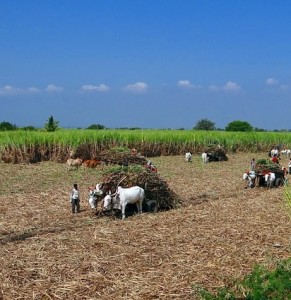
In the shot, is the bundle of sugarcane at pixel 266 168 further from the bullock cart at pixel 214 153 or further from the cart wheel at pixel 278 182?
the bullock cart at pixel 214 153

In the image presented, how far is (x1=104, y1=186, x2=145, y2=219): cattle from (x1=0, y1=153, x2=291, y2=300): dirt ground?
13.9 inches

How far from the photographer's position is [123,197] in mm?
10734

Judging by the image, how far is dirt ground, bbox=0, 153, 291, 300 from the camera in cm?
Result: 622

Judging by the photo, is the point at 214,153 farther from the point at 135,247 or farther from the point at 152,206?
the point at 135,247

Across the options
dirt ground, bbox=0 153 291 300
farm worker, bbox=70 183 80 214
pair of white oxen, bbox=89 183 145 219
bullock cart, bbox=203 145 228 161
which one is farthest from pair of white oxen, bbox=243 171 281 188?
bullock cart, bbox=203 145 228 161

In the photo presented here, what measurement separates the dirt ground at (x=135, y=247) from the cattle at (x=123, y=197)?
35cm

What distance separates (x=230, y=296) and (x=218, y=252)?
6.21ft

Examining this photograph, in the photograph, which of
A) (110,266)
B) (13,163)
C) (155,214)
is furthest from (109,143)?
(110,266)

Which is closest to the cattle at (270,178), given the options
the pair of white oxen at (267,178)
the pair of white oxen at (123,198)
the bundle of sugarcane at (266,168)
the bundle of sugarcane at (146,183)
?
the pair of white oxen at (267,178)

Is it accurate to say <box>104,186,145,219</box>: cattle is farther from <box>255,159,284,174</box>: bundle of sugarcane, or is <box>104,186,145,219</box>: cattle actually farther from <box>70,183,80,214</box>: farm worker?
<box>255,159,284,174</box>: bundle of sugarcane

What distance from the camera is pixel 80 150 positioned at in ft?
95.3

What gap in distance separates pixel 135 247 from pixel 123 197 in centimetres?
293

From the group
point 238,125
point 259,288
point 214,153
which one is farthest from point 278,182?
point 238,125

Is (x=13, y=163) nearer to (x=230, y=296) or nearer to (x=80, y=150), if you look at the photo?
(x=80, y=150)
